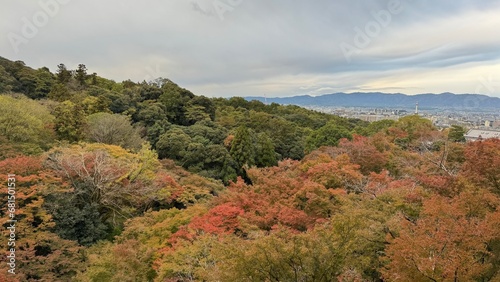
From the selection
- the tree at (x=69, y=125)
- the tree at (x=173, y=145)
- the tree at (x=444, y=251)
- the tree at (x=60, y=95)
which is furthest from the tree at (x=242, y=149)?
the tree at (x=444, y=251)

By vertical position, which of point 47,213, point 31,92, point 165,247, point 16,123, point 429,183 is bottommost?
point 165,247

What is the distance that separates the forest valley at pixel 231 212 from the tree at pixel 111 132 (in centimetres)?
9

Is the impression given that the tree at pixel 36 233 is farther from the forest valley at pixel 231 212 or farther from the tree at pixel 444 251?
the tree at pixel 444 251

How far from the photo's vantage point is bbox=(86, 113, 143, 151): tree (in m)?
21.5

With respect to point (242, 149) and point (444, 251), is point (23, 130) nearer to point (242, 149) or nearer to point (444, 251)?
point (242, 149)

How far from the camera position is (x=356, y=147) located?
64.8 ft

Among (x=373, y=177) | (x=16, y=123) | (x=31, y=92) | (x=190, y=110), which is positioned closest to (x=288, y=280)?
(x=373, y=177)

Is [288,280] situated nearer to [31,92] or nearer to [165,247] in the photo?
[165,247]

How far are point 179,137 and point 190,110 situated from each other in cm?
980

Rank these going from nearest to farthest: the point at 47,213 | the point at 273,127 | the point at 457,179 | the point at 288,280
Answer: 1. the point at 288,280
2. the point at 457,179
3. the point at 47,213
4. the point at 273,127

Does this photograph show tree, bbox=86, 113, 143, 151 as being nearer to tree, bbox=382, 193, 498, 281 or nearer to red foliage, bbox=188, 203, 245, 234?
red foliage, bbox=188, 203, 245, 234

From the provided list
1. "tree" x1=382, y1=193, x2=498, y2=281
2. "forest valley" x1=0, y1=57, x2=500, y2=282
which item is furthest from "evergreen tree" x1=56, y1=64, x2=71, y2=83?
"tree" x1=382, y1=193, x2=498, y2=281

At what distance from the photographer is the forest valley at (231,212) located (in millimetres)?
6496

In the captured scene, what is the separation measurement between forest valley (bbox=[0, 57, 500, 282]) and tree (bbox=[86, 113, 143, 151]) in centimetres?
9
